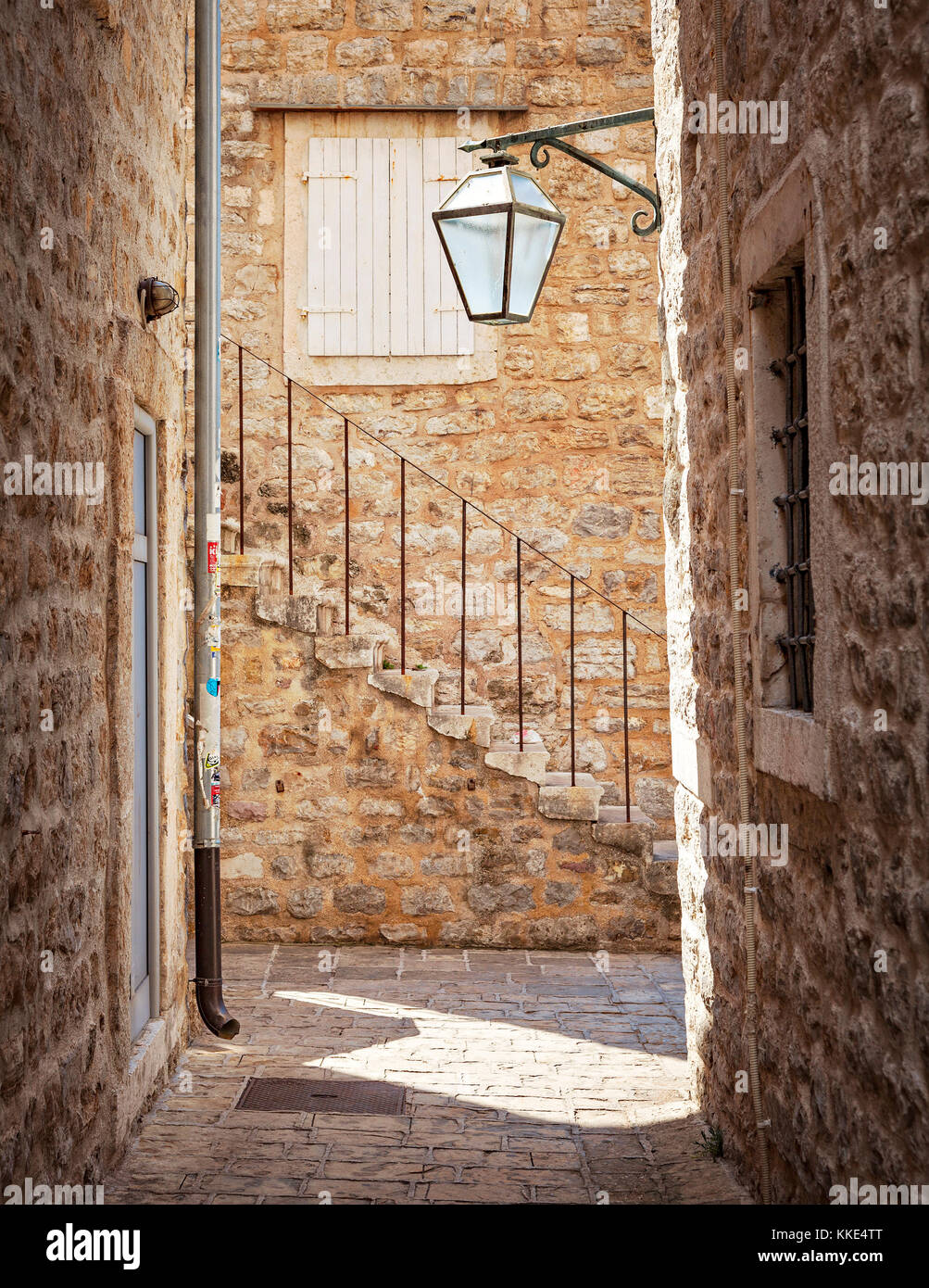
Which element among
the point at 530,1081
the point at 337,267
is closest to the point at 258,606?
the point at 337,267

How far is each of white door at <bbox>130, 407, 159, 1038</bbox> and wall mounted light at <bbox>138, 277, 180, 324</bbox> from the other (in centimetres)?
36

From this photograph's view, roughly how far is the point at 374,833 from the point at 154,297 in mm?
3668

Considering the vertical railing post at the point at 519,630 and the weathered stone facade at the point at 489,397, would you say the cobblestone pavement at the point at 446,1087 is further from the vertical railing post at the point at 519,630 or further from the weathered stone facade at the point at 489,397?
the weathered stone facade at the point at 489,397

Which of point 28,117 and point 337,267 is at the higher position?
point 337,267

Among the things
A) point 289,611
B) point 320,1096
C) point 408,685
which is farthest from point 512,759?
point 320,1096

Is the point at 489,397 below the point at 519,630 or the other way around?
the other way around

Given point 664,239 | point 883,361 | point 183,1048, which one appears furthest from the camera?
point 183,1048

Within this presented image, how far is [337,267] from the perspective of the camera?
8.55m

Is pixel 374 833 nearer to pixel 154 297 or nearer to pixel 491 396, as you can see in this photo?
pixel 491 396

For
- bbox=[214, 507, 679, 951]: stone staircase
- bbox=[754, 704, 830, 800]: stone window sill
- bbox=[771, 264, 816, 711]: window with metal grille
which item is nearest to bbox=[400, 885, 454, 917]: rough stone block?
bbox=[214, 507, 679, 951]: stone staircase

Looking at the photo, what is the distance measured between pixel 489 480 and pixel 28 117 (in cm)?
555

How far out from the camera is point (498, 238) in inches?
194
